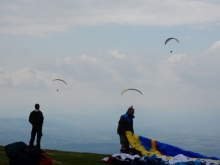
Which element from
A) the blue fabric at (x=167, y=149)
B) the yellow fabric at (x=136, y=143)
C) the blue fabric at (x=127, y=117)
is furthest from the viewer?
the blue fabric at (x=127, y=117)

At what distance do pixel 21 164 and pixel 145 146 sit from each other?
294 inches

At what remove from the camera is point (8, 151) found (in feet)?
59.7

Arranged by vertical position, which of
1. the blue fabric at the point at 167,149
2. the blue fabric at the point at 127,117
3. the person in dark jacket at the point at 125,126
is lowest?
the blue fabric at the point at 167,149

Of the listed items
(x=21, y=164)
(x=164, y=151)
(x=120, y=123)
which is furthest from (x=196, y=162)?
(x=21, y=164)

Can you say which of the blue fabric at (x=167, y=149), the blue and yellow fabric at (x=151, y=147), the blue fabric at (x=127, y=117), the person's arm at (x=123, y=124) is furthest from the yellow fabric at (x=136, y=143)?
the blue fabric at (x=127, y=117)

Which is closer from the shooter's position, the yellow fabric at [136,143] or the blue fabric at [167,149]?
the blue fabric at [167,149]

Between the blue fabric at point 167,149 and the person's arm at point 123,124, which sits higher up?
the person's arm at point 123,124

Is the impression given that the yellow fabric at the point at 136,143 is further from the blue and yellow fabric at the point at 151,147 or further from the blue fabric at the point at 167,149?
the blue fabric at the point at 167,149

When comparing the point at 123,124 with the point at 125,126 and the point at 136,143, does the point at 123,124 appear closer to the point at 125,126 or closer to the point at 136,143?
the point at 125,126

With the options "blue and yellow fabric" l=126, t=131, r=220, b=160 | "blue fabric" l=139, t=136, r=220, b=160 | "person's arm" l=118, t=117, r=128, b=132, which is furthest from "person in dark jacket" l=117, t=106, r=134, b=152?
"blue fabric" l=139, t=136, r=220, b=160

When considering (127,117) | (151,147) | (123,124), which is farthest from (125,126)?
(151,147)

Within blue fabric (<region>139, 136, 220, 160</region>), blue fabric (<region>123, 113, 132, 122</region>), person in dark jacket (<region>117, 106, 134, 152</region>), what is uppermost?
blue fabric (<region>123, 113, 132, 122</region>)

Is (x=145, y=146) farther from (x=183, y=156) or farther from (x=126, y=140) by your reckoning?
(x=183, y=156)

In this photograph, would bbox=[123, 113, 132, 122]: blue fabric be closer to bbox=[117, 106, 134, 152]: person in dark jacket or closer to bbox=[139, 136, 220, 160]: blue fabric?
bbox=[117, 106, 134, 152]: person in dark jacket
